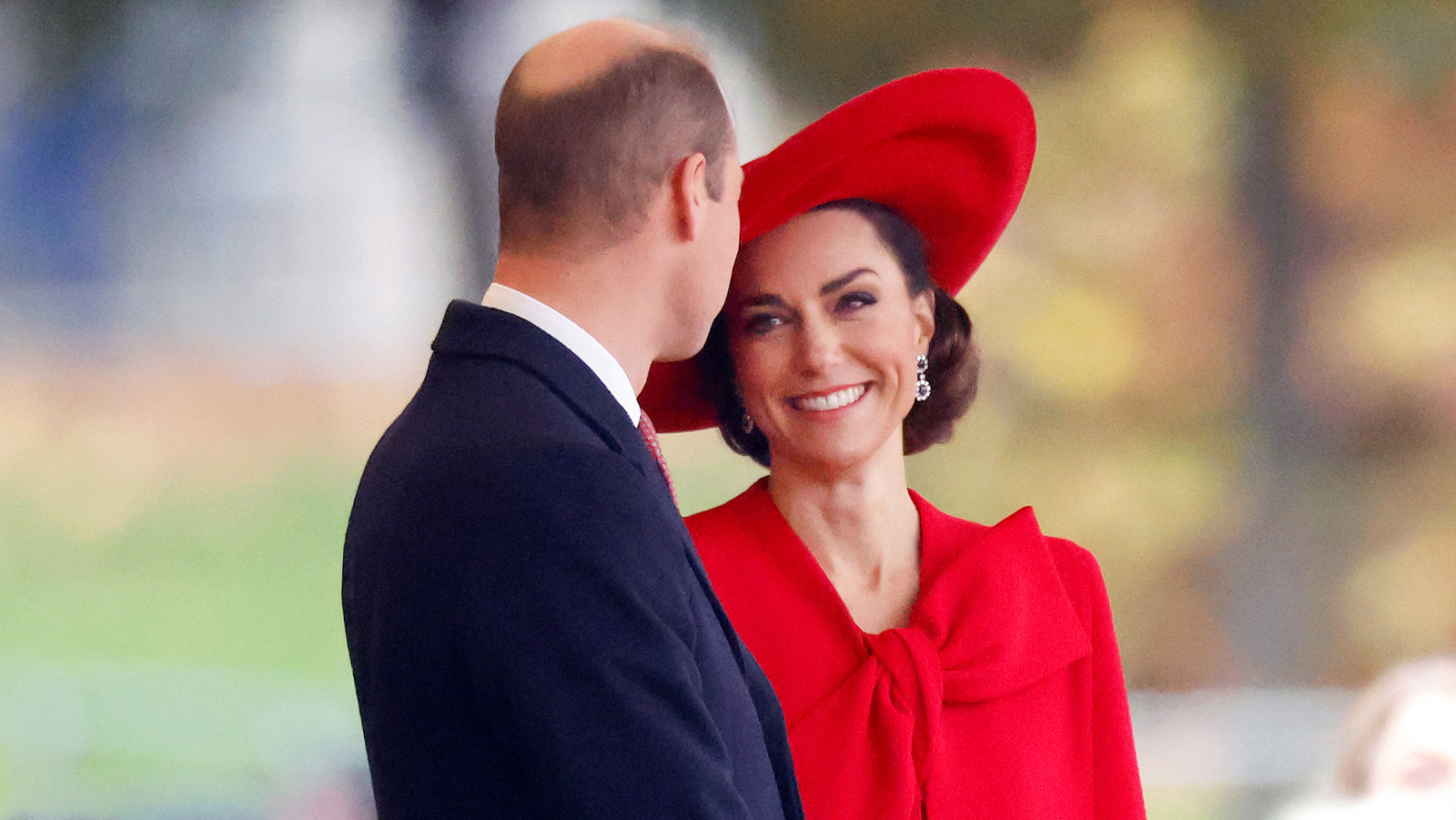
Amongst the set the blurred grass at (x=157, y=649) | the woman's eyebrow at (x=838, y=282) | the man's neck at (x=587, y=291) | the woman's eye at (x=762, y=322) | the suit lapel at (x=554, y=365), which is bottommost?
the suit lapel at (x=554, y=365)

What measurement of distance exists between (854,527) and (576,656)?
2.58 ft

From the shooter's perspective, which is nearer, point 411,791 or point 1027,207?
point 411,791

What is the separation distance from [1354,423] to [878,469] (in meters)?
1.79

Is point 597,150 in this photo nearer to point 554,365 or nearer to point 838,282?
point 554,365

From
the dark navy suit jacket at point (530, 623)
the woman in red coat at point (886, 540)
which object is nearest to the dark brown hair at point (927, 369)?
the woman in red coat at point (886, 540)

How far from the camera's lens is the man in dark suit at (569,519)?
0.80 metres

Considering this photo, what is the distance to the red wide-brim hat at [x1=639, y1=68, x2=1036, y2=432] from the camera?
140cm

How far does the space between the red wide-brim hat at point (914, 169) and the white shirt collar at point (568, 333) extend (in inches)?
19.9

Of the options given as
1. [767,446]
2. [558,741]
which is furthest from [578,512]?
[767,446]

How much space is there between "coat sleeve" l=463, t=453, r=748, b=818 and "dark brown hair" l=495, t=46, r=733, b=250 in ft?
0.71

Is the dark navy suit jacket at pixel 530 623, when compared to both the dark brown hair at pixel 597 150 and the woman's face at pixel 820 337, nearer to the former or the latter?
the dark brown hair at pixel 597 150

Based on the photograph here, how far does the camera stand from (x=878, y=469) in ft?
5.05

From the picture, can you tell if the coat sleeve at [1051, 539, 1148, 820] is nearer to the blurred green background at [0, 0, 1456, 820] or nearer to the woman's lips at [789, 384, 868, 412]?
the woman's lips at [789, 384, 868, 412]

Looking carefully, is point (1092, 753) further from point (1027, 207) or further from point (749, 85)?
point (749, 85)
